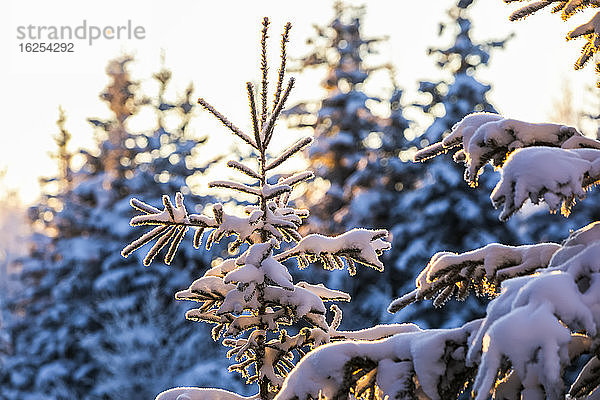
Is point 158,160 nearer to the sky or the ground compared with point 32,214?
nearer to the sky

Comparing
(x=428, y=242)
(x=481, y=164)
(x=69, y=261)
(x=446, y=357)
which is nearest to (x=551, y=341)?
(x=446, y=357)

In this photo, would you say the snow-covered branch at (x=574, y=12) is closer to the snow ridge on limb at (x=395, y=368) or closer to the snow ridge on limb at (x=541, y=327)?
the snow ridge on limb at (x=541, y=327)

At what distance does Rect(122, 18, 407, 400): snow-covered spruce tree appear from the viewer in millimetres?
3609

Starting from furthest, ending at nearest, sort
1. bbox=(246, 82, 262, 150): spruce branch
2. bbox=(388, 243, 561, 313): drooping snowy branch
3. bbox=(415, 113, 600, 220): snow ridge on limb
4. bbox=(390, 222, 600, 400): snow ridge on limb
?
bbox=(246, 82, 262, 150): spruce branch → bbox=(388, 243, 561, 313): drooping snowy branch → bbox=(415, 113, 600, 220): snow ridge on limb → bbox=(390, 222, 600, 400): snow ridge on limb

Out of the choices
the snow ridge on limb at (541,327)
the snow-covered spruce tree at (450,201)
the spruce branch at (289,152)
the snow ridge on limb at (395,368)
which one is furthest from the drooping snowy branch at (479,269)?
the snow-covered spruce tree at (450,201)

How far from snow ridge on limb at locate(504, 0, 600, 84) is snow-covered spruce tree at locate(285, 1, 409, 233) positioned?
14502 millimetres

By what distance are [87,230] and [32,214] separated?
2895 millimetres

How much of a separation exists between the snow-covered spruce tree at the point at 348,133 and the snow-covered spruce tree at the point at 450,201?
1692 millimetres

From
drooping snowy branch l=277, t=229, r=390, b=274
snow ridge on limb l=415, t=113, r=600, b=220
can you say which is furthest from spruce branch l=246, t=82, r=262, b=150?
snow ridge on limb l=415, t=113, r=600, b=220

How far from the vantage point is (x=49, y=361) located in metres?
19.7

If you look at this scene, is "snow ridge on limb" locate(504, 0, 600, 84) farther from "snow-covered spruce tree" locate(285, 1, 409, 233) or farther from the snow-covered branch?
"snow-covered spruce tree" locate(285, 1, 409, 233)

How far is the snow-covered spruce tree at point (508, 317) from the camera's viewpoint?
7.52 feet

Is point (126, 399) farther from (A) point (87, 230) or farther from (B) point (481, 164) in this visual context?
(B) point (481, 164)

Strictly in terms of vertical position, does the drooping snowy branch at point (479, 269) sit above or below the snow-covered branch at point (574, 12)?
below
